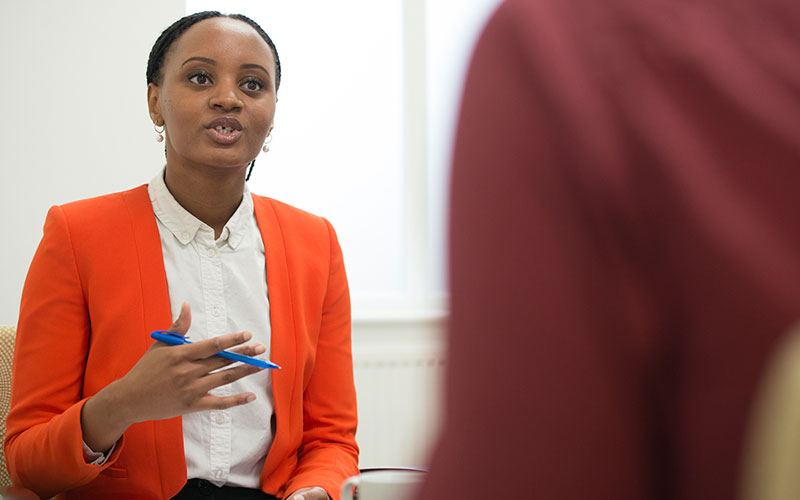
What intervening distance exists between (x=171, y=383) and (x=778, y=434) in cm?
85

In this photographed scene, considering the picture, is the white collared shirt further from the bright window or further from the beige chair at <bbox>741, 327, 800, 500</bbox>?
the bright window

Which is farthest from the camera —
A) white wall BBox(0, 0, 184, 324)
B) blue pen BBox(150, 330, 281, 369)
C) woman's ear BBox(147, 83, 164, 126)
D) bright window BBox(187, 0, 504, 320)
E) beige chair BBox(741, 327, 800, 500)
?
bright window BBox(187, 0, 504, 320)

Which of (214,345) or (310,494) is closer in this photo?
(214,345)

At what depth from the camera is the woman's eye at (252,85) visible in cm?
130

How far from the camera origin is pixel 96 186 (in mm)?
2779

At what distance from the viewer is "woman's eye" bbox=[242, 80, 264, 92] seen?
1304mm

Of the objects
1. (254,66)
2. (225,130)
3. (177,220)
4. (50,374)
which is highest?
(254,66)

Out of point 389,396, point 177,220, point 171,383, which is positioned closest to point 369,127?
point 389,396

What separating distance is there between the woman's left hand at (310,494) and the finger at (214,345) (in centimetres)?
32

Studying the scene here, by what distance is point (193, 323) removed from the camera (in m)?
1.21

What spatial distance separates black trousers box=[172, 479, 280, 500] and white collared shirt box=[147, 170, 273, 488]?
1 centimetres

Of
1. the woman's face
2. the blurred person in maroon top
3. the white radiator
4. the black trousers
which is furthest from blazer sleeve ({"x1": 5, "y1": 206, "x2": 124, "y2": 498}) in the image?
the white radiator

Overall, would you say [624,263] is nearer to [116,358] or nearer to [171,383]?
[171,383]

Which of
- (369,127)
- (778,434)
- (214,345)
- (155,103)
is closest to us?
(778,434)
